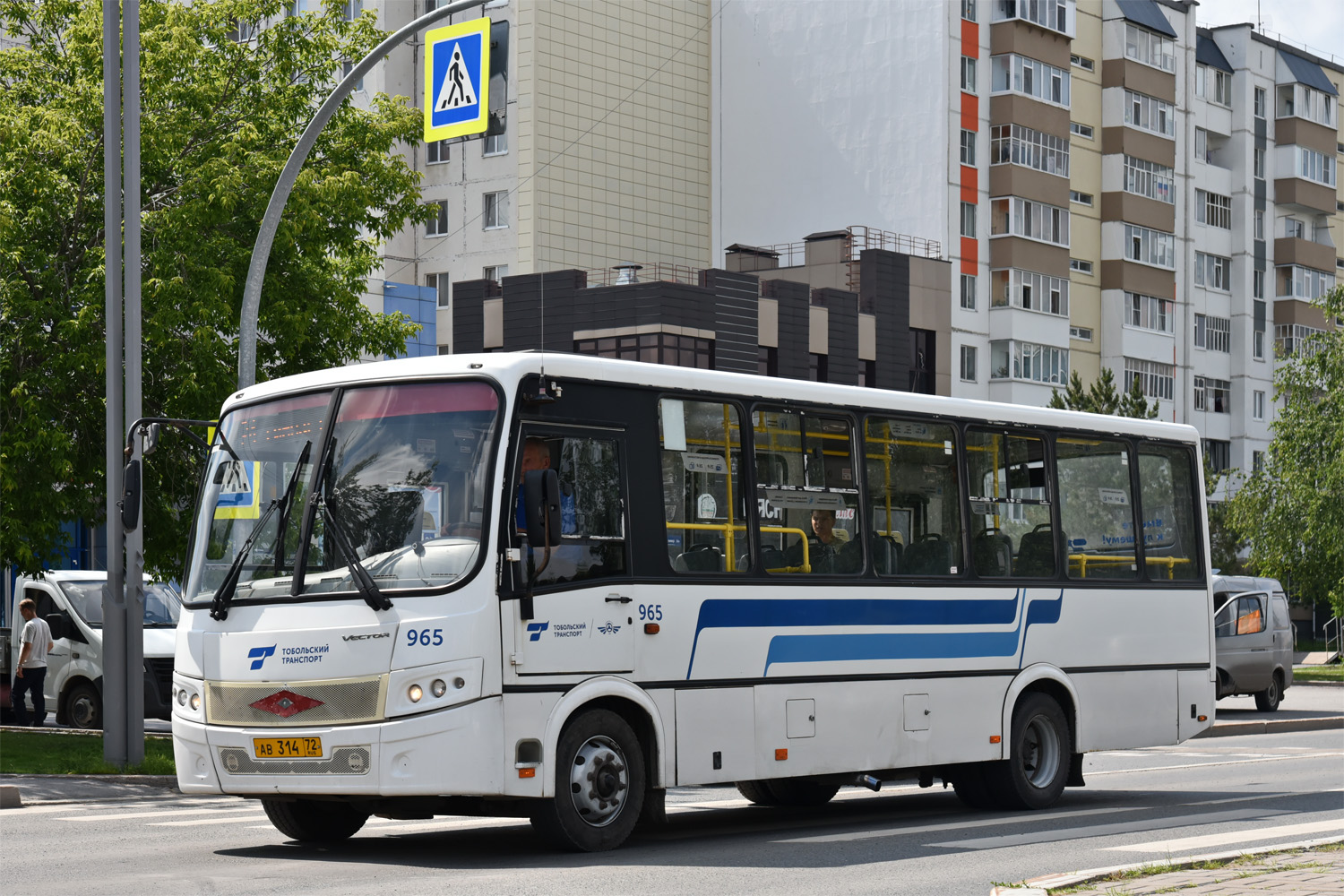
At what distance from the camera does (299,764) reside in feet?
37.5

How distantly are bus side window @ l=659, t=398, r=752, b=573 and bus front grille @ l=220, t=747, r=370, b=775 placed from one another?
2.48 meters

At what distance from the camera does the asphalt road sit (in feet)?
35.2

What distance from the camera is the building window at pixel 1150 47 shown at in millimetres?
72562

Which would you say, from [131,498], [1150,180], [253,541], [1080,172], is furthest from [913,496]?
[1150,180]

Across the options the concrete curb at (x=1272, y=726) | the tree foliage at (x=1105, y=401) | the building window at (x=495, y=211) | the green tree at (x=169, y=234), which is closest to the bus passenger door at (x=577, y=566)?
the green tree at (x=169, y=234)

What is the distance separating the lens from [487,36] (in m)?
19.1

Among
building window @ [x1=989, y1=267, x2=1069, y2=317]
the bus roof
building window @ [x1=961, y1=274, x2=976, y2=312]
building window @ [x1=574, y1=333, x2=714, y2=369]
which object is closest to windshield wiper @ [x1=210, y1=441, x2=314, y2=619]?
the bus roof

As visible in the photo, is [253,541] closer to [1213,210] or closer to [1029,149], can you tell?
[1029,149]

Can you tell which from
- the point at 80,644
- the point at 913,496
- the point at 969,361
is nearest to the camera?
the point at 913,496

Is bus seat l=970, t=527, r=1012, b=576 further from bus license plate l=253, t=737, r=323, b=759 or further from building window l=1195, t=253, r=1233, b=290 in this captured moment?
building window l=1195, t=253, r=1233, b=290

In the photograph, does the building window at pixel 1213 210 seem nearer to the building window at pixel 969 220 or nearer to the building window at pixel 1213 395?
the building window at pixel 1213 395

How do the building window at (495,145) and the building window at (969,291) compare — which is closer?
the building window at (969,291)

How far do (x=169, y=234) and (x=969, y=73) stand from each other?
46.6m

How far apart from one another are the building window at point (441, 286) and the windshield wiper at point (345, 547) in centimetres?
5608
